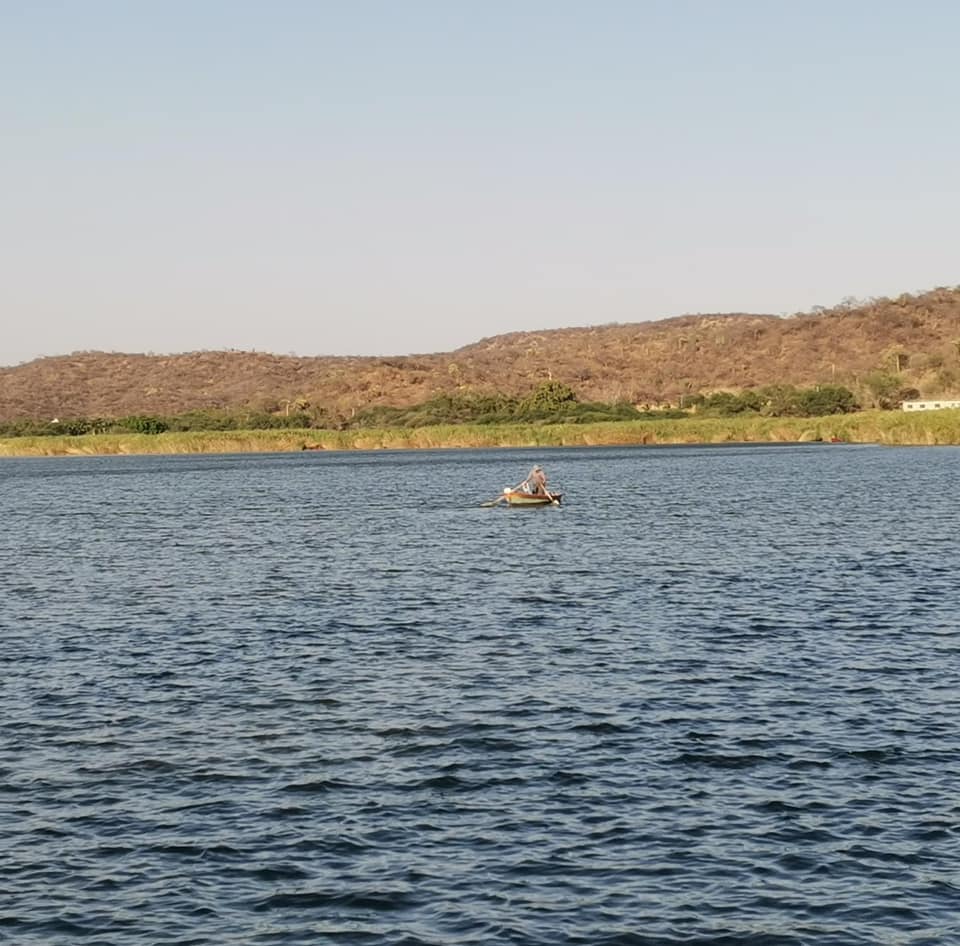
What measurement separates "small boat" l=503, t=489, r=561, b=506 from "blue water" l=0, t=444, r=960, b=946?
28.0 metres

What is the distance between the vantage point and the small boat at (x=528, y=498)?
83.2 metres

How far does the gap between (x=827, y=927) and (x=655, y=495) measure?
75.7 metres

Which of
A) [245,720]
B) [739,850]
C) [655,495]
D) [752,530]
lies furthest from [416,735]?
[655,495]

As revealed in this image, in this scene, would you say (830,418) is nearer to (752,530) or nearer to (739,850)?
(752,530)

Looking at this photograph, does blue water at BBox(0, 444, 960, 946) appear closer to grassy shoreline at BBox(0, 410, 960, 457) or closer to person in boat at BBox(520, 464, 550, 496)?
person in boat at BBox(520, 464, 550, 496)

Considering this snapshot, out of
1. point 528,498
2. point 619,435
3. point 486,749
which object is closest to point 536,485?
point 528,498

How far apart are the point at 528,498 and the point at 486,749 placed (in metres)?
58.7

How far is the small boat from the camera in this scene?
83.2 m

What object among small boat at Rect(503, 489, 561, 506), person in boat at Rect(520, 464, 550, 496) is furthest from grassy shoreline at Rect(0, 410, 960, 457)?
small boat at Rect(503, 489, 561, 506)

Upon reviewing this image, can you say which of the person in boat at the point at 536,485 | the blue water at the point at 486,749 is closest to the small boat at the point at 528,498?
the person in boat at the point at 536,485

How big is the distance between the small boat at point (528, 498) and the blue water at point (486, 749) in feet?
91.9

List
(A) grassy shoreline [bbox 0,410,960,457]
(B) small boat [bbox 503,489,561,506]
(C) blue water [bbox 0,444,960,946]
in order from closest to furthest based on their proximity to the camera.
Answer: (C) blue water [bbox 0,444,960,946], (B) small boat [bbox 503,489,561,506], (A) grassy shoreline [bbox 0,410,960,457]

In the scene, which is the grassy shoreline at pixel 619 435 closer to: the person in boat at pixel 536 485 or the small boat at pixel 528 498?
the person in boat at pixel 536 485

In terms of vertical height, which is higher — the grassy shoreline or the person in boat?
the grassy shoreline
